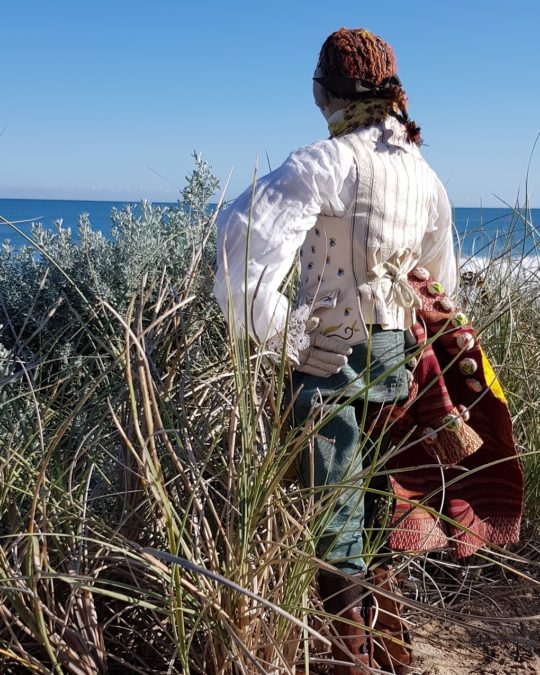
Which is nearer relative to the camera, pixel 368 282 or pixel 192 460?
pixel 192 460

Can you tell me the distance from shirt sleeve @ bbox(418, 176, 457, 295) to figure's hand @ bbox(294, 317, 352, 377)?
1.61 feet

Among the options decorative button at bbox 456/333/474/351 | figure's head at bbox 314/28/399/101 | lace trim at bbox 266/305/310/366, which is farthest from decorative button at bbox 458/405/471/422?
figure's head at bbox 314/28/399/101

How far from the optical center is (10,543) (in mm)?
1701

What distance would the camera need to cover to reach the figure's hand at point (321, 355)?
1.84 m

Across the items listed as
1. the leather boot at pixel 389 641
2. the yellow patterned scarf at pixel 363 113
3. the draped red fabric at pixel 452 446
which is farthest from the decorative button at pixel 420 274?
the leather boot at pixel 389 641

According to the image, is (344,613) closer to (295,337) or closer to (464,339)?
(295,337)

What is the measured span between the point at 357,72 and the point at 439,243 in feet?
1.81

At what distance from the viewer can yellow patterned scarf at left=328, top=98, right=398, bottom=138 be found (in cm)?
189

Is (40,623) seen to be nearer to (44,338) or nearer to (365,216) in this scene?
(365,216)

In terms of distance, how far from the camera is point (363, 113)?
6.21 feet

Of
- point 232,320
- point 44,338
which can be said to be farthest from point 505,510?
point 44,338

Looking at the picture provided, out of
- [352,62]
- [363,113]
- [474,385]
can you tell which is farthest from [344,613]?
[352,62]

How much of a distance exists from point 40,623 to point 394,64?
1474 mm

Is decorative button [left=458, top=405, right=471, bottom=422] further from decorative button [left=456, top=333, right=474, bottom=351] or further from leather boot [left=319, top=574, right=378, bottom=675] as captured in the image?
leather boot [left=319, top=574, right=378, bottom=675]
